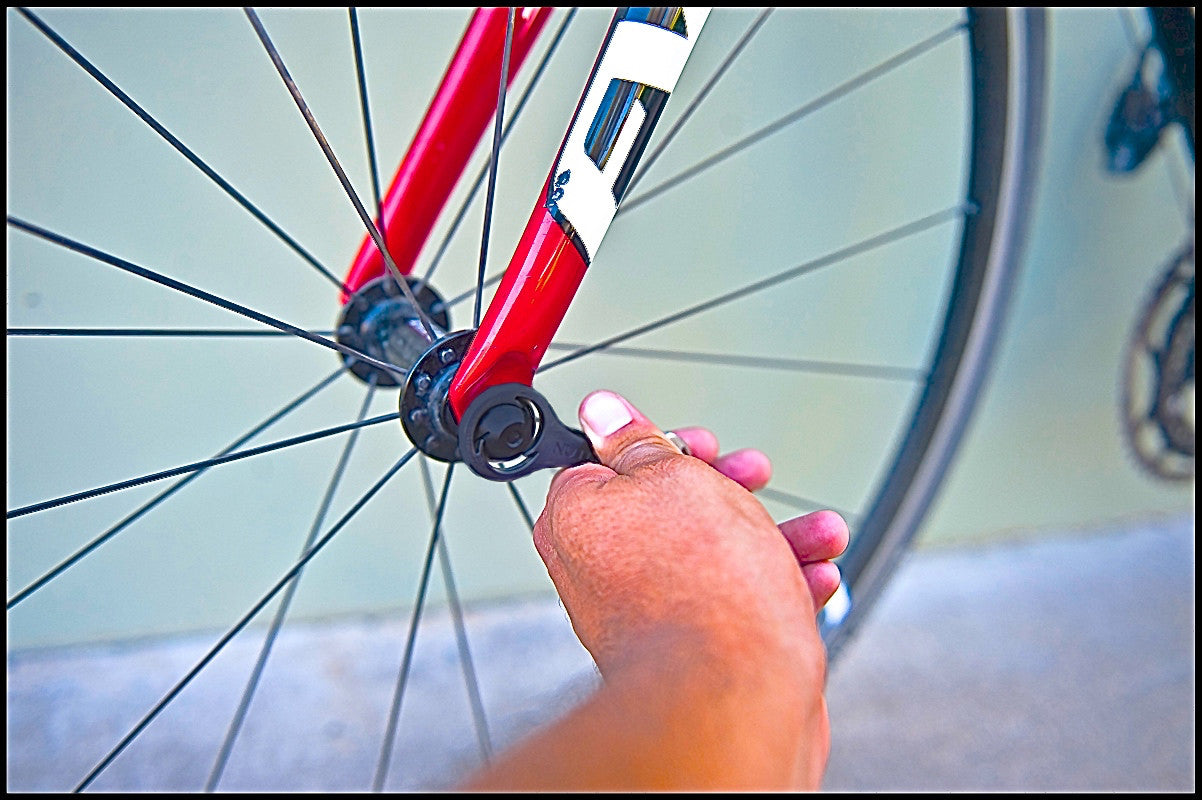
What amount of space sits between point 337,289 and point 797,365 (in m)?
0.49

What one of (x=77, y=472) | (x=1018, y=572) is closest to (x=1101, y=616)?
(x=1018, y=572)

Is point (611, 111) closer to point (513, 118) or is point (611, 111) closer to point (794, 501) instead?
point (513, 118)

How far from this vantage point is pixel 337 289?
808 mm

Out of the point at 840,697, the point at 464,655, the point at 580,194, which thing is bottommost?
the point at 840,697

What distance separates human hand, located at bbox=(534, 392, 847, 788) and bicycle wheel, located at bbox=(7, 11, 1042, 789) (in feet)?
0.88

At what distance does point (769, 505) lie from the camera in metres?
1.06

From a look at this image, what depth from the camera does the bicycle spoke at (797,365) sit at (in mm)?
917

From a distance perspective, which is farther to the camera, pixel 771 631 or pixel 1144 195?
pixel 1144 195

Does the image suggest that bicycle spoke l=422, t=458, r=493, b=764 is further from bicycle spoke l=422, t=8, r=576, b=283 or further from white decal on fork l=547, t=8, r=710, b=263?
white decal on fork l=547, t=8, r=710, b=263

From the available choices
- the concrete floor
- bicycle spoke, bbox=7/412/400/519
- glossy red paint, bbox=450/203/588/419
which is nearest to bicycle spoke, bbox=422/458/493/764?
the concrete floor

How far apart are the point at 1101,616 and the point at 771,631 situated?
35.6 inches

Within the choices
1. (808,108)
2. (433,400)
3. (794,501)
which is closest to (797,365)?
(794,501)

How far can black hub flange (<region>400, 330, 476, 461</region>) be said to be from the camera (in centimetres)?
48

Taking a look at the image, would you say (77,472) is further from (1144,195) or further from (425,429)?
(1144,195)
